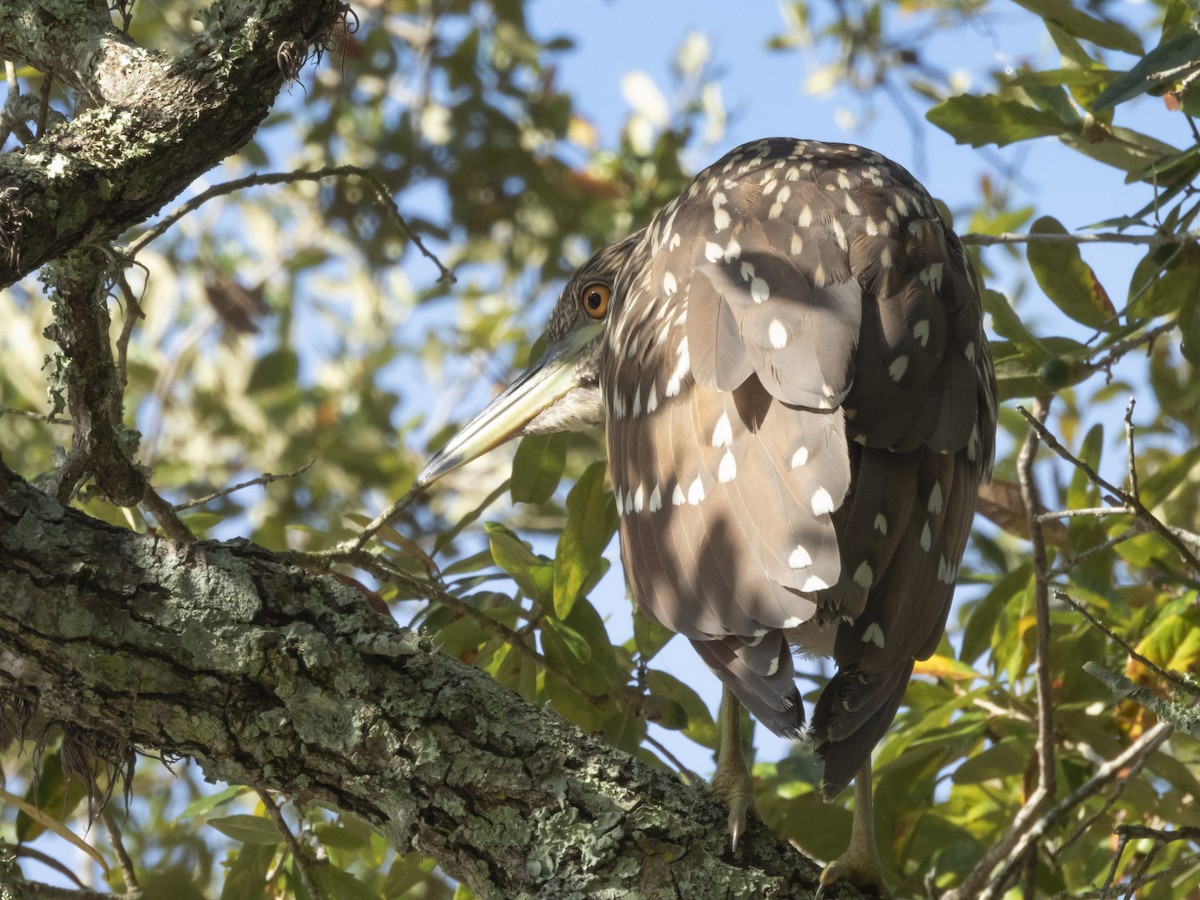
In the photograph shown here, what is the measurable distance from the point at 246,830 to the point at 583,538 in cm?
94

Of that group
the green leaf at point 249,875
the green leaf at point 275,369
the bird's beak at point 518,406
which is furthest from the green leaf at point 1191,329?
the green leaf at point 275,369

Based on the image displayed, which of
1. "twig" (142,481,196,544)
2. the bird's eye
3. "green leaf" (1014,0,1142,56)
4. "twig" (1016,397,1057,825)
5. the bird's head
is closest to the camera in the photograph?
"twig" (142,481,196,544)

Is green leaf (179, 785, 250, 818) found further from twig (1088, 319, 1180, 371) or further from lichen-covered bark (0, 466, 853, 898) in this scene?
twig (1088, 319, 1180, 371)

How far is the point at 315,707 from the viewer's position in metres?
1.91

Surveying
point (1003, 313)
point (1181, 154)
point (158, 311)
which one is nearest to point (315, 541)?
point (1003, 313)

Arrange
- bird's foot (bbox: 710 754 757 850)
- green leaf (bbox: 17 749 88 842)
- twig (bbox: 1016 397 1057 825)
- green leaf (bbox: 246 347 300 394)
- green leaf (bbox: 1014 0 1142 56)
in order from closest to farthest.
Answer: bird's foot (bbox: 710 754 757 850) < green leaf (bbox: 17 749 88 842) < twig (bbox: 1016 397 1057 825) < green leaf (bbox: 1014 0 1142 56) < green leaf (bbox: 246 347 300 394)

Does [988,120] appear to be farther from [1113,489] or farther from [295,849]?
[295,849]

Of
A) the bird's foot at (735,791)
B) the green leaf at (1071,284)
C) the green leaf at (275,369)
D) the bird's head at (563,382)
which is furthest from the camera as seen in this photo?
the green leaf at (275,369)

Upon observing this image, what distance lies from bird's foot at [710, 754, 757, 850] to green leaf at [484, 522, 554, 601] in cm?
55

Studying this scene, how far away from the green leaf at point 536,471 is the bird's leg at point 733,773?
692 millimetres

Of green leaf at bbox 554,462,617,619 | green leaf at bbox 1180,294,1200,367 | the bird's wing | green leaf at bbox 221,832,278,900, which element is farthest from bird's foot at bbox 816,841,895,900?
green leaf at bbox 1180,294,1200,367

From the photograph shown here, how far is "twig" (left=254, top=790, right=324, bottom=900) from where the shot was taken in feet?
7.95

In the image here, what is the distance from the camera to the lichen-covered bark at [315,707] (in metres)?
1.87

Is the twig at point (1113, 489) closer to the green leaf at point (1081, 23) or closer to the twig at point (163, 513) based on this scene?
the green leaf at point (1081, 23)
